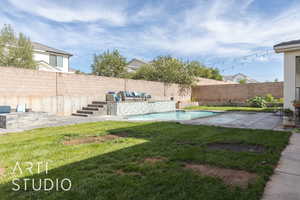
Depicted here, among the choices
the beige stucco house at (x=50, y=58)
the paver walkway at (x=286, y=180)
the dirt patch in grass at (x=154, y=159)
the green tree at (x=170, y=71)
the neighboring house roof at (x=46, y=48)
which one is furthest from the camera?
the green tree at (x=170, y=71)

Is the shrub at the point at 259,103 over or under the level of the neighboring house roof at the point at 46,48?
under

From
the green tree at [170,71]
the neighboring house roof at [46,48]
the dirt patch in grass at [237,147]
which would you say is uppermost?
the neighboring house roof at [46,48]

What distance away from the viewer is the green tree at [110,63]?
2038 cm

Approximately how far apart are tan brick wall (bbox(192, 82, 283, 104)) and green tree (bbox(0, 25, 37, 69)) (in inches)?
655

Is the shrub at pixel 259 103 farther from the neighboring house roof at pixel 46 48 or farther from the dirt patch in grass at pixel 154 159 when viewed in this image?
the neighboring house roof at pixel 46 48

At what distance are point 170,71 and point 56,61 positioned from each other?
1313 cm

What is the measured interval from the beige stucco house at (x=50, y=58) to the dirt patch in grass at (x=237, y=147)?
61.0 ft

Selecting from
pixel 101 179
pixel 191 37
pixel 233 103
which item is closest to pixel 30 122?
pixel 101 179

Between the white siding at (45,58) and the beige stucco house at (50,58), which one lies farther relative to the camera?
the white siding at (45,58)

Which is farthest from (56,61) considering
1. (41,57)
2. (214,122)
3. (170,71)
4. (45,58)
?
(214,122)

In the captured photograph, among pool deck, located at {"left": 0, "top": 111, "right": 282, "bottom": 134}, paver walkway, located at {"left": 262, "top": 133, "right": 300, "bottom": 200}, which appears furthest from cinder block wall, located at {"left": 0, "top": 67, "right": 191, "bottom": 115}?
paver walkway, located at {"left": 262, "top": 133, "right": 300, "bottom": 200}

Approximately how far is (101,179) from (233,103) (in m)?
17.9

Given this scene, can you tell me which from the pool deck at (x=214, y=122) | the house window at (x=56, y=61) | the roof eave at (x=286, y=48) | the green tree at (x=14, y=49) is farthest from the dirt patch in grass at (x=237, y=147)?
the house window at (x=56, y=61)

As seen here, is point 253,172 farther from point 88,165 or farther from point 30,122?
point 30,122
